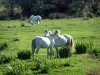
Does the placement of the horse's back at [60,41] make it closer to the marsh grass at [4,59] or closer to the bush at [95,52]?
the bush at [95,52]

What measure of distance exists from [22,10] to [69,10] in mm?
8546

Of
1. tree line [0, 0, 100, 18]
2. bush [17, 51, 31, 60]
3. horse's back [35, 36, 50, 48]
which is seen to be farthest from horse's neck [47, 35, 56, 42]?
tree line [0, 0, 100, 18]

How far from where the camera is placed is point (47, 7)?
6194 cm

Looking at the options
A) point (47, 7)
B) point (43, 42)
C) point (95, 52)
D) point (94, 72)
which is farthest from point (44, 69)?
A: point (47, 7)

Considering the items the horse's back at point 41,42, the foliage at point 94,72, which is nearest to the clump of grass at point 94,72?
the foliage at point 94,72

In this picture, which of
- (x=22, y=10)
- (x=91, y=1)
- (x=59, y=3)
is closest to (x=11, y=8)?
(x=22, y=10)

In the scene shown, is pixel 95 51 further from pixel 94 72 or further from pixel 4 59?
pixel 4 59

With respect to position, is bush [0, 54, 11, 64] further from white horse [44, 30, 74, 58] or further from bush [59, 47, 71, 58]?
bush [59, 47, 71, 58]

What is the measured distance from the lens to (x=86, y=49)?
21.6 metres

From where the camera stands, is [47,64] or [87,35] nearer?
[47,64]

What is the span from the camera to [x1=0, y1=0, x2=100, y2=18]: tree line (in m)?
60.0

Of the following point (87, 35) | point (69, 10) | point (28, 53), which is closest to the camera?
point (28, 53)

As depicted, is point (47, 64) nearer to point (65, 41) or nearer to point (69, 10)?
point (65, 41)

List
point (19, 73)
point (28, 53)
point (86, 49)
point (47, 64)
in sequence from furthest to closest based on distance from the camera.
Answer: point (86, 49) → point (28, 53) → point (47, 64) → point (19, 73)
